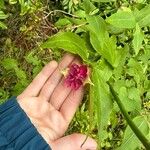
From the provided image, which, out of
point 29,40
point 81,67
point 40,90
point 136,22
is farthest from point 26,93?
point 29,40

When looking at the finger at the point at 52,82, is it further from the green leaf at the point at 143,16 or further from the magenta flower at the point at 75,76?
the green leaf at the point at 143,16

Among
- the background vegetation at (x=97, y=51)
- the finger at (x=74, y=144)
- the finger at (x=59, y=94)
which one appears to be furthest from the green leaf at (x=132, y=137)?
the finger at (x=59, y=94)

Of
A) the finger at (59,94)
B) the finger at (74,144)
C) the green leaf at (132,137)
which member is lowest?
the green leaf at (132,137)

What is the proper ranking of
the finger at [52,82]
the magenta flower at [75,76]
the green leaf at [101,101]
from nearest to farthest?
1. the green leaf at [101,101]
2. the magenta flower at [75,76]
3. the finger at [52,82]

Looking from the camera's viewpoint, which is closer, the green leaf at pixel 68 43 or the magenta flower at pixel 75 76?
the green leaf at pixel 68 43

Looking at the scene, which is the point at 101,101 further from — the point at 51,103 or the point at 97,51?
the point at 51,103

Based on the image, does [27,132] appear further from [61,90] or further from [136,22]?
[136,22]
